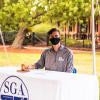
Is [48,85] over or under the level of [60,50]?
under

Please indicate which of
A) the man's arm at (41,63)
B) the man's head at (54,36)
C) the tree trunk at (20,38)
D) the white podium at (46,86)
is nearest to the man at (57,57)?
the man's head at (54,36)

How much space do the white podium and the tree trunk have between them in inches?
816

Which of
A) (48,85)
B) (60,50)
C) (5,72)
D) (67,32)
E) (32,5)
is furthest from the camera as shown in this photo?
(67,32)

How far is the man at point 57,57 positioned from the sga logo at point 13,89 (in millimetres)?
454

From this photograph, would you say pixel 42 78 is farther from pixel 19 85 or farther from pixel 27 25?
pixel 27 25

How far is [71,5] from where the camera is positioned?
24.7m

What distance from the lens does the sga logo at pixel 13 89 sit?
16.9 ft

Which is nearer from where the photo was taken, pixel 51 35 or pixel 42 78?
pixel 42 78

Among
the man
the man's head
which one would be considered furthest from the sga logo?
the man's head

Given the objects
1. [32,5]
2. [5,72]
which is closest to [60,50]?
[5,72]

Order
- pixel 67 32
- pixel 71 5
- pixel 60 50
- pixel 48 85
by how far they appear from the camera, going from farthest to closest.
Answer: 1. pixel 67 32
2. pixel 71 5
3. pixel 60 50
4. pixel 48 85

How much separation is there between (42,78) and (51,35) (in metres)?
1.04

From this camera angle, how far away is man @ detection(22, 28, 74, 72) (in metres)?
5.75

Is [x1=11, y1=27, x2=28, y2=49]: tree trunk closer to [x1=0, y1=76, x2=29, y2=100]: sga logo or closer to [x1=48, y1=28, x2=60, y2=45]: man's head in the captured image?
[x1=48, y1=28, x2=60, y2=45]: man's head
